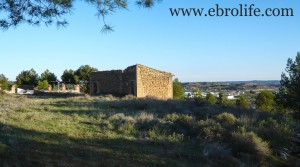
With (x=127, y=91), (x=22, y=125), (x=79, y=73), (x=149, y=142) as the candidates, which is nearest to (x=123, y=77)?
(x=127, y=91)

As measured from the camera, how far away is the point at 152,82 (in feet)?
98.5

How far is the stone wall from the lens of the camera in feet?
93.4

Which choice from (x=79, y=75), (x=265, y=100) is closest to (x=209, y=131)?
(x=265, y=100)

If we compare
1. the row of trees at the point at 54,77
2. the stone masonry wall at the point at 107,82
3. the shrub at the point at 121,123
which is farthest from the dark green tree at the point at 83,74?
the shrub at the point at 121,123

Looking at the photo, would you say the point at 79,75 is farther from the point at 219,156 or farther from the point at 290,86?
the point at 219,156

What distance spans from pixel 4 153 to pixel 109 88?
2380cm

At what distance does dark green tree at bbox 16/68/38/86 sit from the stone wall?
3203 cm

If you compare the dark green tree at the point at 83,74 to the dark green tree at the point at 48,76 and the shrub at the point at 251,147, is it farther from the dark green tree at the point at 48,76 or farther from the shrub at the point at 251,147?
the shrub at the point at 251,147

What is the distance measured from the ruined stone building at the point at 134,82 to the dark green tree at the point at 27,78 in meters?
28.3

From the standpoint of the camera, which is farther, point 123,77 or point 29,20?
point 123,77

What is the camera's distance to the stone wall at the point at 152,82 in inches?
1120

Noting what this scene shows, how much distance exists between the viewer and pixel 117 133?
9836mm

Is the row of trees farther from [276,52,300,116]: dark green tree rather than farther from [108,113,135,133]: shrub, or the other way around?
[108,113,135,133]: shrub

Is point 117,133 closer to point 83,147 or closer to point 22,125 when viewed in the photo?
point 83,147
